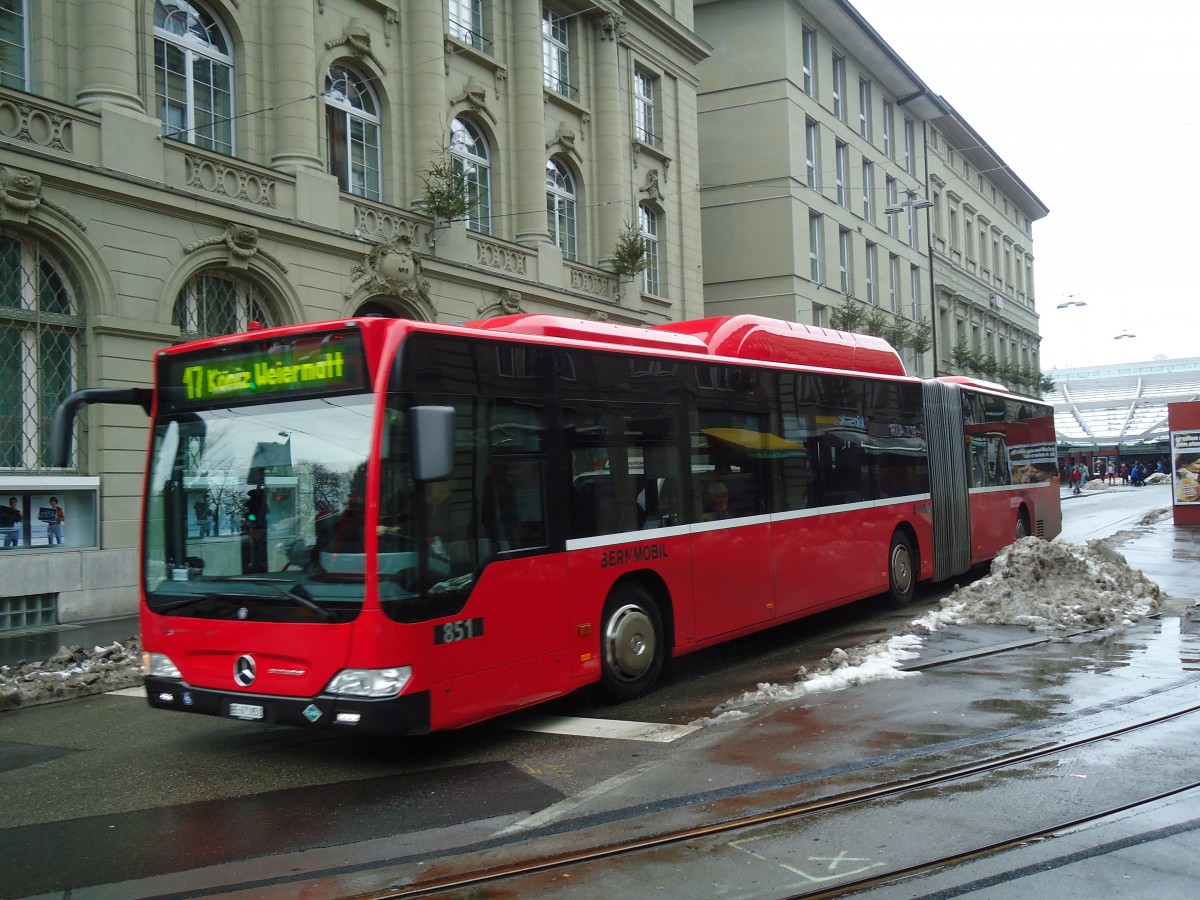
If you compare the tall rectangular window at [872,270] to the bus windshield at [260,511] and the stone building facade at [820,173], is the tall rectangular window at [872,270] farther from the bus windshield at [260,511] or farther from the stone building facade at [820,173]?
the bus windshield at [260,511]

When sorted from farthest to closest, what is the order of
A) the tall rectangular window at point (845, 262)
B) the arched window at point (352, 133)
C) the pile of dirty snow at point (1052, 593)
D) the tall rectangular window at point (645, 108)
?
1. the tall rectangular window at point (845, 262)
2. the tall rectangular window at point (645, 108)
3. the arched window at point (352, 133)
4. the pile of dirty snow at point (1052, 593)

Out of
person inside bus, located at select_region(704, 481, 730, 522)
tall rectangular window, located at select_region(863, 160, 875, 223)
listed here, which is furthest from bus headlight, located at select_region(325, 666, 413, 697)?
tall rectangular window, located at select_region(863, 160, 875, 223)

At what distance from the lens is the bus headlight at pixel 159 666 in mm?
7115

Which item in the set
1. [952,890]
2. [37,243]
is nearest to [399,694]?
[952,890]

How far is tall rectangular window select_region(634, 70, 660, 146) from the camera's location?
1130 inches

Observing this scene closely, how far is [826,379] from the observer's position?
39.2 ft

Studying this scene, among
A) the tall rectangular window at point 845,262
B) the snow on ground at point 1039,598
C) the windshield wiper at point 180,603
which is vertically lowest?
the snow on ground at point 1039,598

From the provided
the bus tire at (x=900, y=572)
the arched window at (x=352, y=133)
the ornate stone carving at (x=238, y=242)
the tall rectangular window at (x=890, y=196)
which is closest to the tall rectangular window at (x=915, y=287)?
the tall rectangular window at (x=890, y=196)

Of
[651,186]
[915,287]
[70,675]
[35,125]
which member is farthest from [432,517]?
[915,287]

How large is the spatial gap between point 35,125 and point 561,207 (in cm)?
1370

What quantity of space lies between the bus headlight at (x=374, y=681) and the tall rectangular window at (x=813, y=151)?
1329 inches

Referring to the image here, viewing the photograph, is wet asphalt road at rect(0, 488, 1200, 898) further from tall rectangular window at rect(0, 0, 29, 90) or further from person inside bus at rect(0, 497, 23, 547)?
tall rectangular window at rect(0, 0, 29, 90)

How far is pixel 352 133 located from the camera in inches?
784

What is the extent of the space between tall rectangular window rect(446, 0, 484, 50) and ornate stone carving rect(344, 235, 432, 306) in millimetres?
5505
